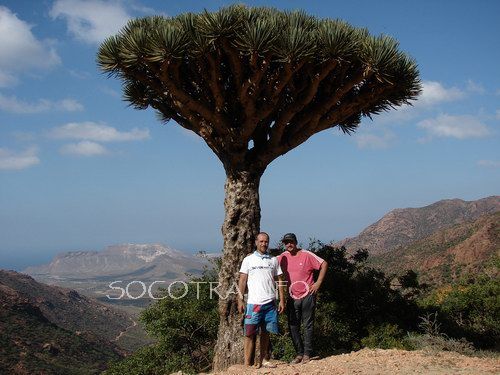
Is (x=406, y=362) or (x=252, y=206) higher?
(x=252, y=206)

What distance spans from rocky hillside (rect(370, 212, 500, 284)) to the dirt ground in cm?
2284

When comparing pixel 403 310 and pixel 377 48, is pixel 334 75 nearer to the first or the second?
pixel 377 48

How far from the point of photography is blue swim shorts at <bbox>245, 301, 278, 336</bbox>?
6.25 meters

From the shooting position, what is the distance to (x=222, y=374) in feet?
22.0

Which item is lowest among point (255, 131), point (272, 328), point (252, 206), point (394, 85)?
point (272, 328)

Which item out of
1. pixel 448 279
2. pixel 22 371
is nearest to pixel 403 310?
pixel 448 279

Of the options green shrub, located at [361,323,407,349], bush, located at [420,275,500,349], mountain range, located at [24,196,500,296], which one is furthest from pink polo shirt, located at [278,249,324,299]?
bush, located at [420,275,500,349]

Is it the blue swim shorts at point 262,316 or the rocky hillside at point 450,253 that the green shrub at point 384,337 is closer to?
the blue swim shorts at point 262,316

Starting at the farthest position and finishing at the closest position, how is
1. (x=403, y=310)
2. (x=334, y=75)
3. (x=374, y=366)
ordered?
(x=403, y=310)
(x=334, y=75)
(x=374, y=366)

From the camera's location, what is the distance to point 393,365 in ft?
19.9

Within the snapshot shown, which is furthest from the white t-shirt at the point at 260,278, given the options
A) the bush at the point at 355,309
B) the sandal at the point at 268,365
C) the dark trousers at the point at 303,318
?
the bush at the point at 355,309

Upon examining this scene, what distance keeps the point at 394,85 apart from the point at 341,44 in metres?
1.44

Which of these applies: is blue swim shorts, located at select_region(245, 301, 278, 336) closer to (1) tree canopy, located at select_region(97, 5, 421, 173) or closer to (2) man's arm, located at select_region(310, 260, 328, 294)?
(2) man's arm, located at select_region(310, 260, 328, 294)

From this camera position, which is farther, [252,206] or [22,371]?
[22,371]
